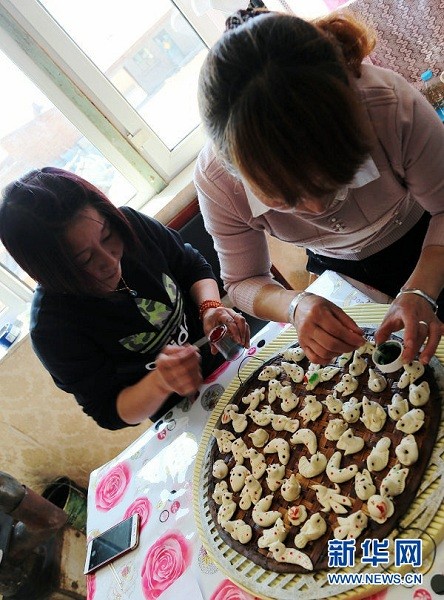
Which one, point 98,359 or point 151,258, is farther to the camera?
point 151,258

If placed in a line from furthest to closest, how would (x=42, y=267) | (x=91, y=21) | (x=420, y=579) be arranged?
(x=91, y=21) < (x=42, y=267) < (x=420, y=579)

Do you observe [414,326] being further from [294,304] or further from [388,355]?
[294,304]

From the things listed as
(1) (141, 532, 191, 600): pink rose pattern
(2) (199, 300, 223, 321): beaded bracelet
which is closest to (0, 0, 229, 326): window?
(2) (199, 300, 223, 321): beaded bracelet

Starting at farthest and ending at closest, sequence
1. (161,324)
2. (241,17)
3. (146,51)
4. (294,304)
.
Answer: (146,51), (161,324), (294,304), (241,17)

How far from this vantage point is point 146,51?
2.10 metres

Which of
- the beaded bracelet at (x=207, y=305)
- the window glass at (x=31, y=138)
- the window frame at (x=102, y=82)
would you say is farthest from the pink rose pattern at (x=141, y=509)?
the window frame at (x=102, y=82)

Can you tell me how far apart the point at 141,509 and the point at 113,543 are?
0.29ft

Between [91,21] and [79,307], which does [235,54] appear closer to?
[79,307]

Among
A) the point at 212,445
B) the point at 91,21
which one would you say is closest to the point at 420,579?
the point at 212,445

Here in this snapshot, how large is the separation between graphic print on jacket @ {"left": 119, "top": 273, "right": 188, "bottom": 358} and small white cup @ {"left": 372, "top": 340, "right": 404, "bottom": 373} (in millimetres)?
594

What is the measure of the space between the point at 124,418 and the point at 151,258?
44 cm

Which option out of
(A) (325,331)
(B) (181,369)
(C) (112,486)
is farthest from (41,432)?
(A) (325,331)

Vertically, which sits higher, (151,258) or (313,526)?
(151,258)

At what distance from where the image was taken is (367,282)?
3.98 ft
